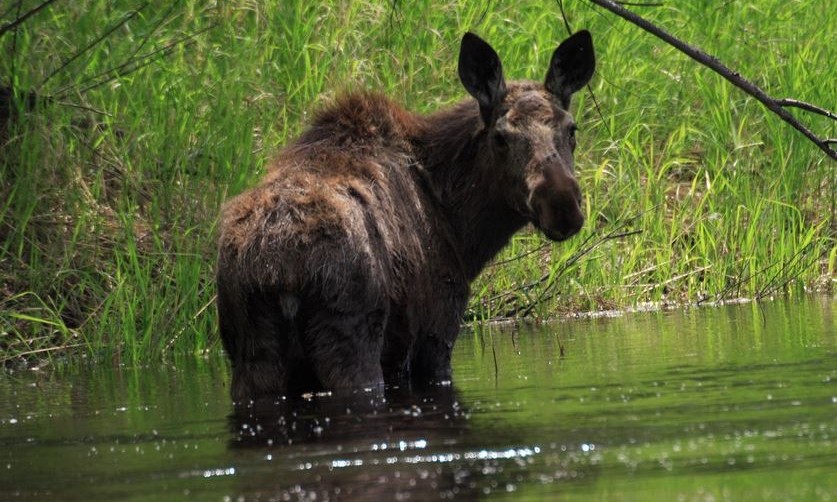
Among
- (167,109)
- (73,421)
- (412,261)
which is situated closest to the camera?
(73,421)

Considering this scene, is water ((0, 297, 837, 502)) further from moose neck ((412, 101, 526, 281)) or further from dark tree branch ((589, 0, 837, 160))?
dark tree branch ((589, 0, 837, 160))

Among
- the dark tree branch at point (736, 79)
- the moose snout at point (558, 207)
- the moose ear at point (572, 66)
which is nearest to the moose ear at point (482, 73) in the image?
the moose ear at point (572, 66)

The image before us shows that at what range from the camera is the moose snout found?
7.20 m

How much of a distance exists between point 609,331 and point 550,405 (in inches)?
141

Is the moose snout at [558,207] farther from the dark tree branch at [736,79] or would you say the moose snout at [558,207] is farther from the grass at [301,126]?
the grass at [301,126]

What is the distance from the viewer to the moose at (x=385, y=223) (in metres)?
6.57

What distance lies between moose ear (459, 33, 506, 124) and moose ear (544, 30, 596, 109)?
0.89ft

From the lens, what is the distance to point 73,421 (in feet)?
22.9

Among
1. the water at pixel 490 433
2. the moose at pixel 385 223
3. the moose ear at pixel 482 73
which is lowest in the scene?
the water at pixel 490 433

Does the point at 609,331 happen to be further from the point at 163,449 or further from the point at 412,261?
the point at 163,449

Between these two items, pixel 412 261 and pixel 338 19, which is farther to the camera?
pixel 338 19

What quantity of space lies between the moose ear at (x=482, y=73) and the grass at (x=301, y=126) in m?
1.39

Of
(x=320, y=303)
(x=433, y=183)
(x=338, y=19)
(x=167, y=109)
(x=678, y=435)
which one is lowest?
(x=678, y=435)

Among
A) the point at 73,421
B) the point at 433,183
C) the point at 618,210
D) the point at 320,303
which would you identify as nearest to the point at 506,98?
the point at 433,183
